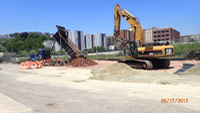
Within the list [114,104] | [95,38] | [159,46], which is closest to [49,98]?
[114,104]

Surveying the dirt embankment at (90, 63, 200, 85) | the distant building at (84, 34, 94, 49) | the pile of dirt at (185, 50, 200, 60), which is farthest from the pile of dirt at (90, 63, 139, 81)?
the distant building at (84, 34, 94, 49)

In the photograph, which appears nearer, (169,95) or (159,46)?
(169,95)

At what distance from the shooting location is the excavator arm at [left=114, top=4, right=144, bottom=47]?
15.6 meters

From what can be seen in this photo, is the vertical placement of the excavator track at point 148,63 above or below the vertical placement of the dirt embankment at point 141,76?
above

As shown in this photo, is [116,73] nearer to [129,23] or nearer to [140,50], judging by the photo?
[140,50]

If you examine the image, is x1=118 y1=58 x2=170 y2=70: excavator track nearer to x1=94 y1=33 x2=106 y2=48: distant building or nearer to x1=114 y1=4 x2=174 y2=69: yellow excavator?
x1=114 y1=4 x2=174 y2=69: yellow excavator

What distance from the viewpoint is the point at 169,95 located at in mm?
6758

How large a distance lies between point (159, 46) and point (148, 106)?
939cm

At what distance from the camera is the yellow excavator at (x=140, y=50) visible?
14.2 meters

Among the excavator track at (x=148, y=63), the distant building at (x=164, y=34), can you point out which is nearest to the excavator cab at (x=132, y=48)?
the excavator track at (x=148, y=63)

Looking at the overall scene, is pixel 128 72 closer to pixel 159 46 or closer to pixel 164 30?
pixel 159 46

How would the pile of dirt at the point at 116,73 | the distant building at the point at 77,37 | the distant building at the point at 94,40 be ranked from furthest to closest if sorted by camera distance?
the distant building at the point at 94,40, the distant building at the point at 77,37, the pile of dirt at the point at 116,73

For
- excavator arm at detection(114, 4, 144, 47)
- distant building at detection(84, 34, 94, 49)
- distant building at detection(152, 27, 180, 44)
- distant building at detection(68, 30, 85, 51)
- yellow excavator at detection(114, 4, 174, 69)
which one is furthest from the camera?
distant building at detection(84, 34, 94, 49)

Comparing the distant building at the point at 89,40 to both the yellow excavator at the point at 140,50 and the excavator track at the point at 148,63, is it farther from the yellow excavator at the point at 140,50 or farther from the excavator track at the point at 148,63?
the excavator track at the point at 148,63
